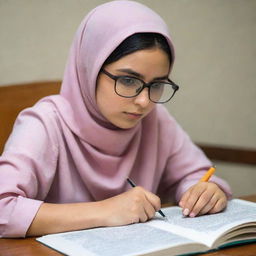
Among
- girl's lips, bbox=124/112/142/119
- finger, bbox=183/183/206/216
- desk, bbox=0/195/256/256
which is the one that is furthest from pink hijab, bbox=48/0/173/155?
desk, bbox=0/195/256/256

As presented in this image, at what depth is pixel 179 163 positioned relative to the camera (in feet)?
5.53

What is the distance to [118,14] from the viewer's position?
1396mm

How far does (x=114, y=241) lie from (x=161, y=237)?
→ 0.34 ft

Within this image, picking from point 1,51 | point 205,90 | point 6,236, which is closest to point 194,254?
point 6,236

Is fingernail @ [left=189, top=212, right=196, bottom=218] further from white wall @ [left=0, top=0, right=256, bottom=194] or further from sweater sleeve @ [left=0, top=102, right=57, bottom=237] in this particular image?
white wall @ [left=0, top=0, right=256, bottom=194]

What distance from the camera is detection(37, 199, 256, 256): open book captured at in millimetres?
993

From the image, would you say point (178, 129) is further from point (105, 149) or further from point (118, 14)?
point (118, 14)

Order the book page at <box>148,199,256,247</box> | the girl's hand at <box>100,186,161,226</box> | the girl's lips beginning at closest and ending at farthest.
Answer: the book page at <box>148,199,256,247</box>, the girl's hand at <box>100,186,161,226</box>, the girl's lips

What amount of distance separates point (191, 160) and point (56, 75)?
68 centimetres

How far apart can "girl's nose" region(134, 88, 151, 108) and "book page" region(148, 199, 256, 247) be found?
304mm

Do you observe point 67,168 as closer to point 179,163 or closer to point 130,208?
point 130,208

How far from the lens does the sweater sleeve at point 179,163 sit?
1.65m

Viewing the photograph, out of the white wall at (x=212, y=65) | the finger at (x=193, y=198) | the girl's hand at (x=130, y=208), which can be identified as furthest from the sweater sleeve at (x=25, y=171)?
the white wall at (x=212, y=65)

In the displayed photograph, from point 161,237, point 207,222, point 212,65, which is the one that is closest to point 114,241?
point 161,237
